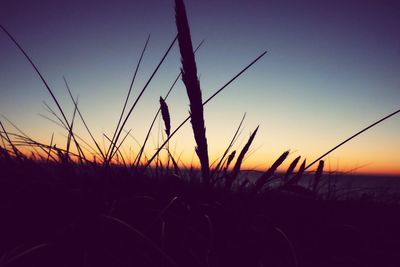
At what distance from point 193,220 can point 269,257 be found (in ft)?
0.85

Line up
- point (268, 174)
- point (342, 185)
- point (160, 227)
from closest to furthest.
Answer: point (160, 227) → point (268, 174) → point (342, 185)

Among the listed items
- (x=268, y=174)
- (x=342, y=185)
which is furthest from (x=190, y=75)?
(x=342, y=185)

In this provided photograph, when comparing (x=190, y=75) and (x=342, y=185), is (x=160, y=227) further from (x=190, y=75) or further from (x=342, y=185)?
(x=342, y=185)

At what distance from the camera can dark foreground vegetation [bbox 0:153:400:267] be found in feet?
2.70

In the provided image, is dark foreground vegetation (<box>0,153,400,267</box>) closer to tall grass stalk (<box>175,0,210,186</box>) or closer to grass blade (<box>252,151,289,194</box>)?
grass blade (<box>252,151,289,194</box>)

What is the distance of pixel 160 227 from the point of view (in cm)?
99

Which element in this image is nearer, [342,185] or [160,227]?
[160,227]

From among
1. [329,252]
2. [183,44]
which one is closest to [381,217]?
[329,252]

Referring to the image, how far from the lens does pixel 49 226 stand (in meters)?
0.93

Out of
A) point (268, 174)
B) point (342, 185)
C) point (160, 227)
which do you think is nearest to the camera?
point (160, 227)

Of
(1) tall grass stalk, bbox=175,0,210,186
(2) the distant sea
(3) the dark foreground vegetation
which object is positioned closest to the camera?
(3) the dark foreground vegetation

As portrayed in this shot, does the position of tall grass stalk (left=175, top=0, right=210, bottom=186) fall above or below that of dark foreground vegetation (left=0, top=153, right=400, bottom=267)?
above

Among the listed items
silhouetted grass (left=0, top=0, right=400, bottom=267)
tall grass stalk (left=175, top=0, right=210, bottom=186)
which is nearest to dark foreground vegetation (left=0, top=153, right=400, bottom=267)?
silhouetted grass (left=0, top=0, right=400, bottom=267)

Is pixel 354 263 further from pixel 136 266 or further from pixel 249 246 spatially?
pixel 136 266
